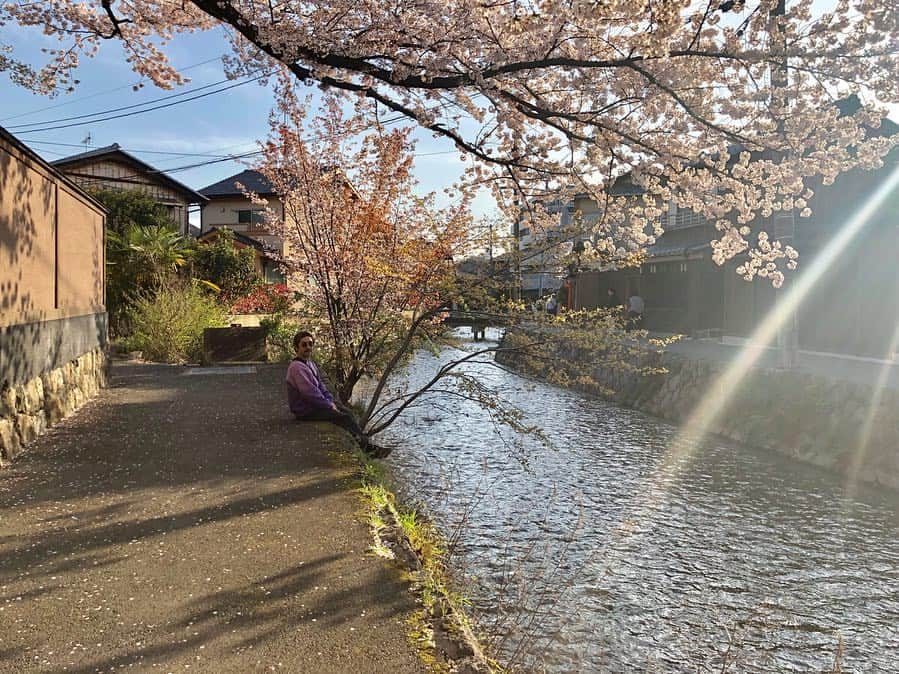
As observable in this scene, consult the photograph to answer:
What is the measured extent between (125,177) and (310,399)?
25.4m

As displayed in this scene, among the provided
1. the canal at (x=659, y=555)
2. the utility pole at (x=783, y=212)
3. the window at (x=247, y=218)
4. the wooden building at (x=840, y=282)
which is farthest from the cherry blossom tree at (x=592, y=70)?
the window at (x=247, y=218)

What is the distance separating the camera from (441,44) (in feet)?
17.9

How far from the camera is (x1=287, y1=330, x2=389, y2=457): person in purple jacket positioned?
719 cm

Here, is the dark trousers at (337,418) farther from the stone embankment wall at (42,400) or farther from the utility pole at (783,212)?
the utility pole at (783,212)

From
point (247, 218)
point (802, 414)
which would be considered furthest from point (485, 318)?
point (247, 218)

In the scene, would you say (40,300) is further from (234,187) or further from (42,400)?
(234,187)

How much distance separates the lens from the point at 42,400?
6527 mm

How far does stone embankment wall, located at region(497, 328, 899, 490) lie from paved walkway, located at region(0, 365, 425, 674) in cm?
300

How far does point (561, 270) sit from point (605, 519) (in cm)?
233

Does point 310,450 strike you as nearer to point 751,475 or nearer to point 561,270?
point 561,270

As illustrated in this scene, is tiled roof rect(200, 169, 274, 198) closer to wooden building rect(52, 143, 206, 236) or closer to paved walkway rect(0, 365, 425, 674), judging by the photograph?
wooden building rect(52, 143, 206, 236)

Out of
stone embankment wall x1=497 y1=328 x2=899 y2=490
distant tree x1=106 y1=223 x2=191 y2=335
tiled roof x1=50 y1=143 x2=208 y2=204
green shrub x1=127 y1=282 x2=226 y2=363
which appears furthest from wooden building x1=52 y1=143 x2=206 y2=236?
stone embankment wall x1=497 y1=328 x2=899 y2=490

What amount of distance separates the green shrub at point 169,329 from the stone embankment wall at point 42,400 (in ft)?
15.6

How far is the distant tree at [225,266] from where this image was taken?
22.6 m
